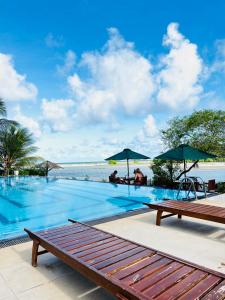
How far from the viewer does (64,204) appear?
9.14m

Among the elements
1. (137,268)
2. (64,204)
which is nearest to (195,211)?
(137,268)

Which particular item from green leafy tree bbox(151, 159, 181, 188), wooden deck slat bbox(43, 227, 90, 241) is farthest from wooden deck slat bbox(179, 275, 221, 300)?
green leafy tree bbox(151, 159, 181, 188)

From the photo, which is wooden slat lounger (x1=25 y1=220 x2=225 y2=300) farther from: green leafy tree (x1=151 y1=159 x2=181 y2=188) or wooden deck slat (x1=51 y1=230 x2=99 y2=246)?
green leafy tree (x1=151 y1=159 x2=181 y2=188)

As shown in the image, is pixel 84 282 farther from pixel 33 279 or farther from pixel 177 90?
pixel 177 90

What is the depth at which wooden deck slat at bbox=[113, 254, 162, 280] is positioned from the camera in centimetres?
243

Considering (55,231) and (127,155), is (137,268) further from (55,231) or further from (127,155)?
(127,155)

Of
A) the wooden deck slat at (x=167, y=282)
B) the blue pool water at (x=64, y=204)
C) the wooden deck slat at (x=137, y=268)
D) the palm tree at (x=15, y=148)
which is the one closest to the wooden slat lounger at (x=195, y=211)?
the blue pool water at (x=64, y=204)

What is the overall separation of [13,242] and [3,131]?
52.8 feet

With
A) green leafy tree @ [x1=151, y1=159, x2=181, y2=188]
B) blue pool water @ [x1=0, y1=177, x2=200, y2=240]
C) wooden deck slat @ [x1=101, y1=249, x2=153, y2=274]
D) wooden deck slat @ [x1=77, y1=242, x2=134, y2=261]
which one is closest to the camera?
wooden deck slat @ [x1=101, y1=249, x2=153, y2=274]

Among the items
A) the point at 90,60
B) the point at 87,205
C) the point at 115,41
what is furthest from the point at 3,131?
the point at 87,205

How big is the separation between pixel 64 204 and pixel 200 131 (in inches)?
303

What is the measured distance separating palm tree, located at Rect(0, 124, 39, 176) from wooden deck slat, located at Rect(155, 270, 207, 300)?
18.6m

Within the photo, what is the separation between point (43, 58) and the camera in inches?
535

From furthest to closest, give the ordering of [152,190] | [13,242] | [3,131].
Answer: [3,131]
[152,190]
[13,242]
